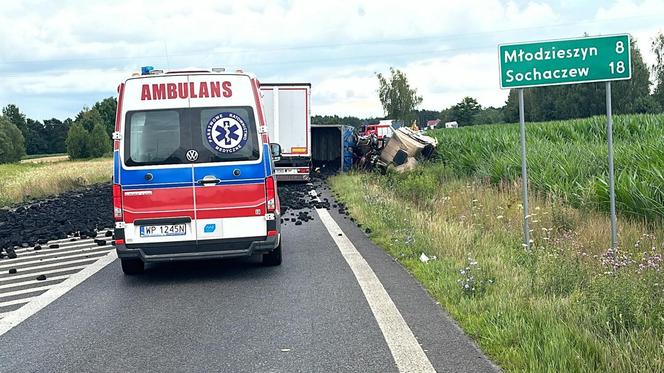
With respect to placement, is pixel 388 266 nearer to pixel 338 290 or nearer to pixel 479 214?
pixel 338 290

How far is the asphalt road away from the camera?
217 inches

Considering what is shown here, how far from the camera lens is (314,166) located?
104 feet

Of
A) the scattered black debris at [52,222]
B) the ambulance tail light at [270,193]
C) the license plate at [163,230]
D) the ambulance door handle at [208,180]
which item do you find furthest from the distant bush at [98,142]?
the ambulance tail light at [270,193]

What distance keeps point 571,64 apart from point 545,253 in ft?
7.96

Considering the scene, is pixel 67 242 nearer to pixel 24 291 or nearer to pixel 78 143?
pixel 24 291

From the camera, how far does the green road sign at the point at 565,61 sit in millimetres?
8688

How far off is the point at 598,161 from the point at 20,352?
12.2 m

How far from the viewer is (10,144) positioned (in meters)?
94.2

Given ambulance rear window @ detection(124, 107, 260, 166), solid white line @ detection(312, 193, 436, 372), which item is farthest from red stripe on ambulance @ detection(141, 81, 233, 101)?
solid white line @ detection(312, 193, 436, 372)

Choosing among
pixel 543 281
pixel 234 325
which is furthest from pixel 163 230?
pixel 543 281

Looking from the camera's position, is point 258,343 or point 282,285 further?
point 282,285

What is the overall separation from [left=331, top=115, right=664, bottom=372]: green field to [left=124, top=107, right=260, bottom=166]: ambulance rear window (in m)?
2.63

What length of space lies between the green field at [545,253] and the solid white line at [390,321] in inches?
19.2

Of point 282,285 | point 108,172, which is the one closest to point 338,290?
point 282,285
